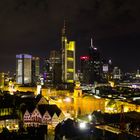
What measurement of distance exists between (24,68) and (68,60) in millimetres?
22681

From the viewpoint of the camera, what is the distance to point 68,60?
92.9 meters

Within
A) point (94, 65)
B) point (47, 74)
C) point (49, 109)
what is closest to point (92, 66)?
point (94, 65)

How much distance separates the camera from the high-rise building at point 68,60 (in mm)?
91919

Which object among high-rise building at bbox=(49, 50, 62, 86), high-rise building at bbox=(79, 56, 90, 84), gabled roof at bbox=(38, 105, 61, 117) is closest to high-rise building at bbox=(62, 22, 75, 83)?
high-rise building at bbox=(49, 50, 62, 86)

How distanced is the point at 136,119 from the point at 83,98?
41.3 feet

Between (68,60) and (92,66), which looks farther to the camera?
(92,66)

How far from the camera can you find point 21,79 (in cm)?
10869

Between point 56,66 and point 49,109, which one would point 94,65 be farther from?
point 49,109

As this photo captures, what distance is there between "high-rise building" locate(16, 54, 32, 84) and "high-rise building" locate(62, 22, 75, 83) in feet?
65.9

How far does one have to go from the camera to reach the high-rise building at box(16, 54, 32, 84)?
10921cm

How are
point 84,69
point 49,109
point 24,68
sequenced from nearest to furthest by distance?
point 49,109
point 24,68
point 84,69

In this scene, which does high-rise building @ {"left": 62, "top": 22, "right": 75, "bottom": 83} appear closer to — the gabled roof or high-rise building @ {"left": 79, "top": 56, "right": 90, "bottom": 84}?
high-rise building @ {"left": 79, "top": 56, "right": 90, "bottom": 84}

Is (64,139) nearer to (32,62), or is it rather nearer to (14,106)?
(14,106)

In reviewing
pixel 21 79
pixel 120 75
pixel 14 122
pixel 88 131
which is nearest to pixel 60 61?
pixel 21 79
